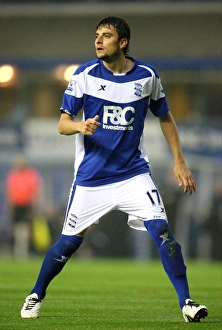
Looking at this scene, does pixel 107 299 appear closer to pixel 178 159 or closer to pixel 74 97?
pixel 178 159

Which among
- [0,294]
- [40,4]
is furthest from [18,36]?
[0,294]

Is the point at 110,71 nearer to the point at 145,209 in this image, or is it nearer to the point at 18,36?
the point at 145,209

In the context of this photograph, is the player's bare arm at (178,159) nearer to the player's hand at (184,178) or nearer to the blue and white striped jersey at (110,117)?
the player's hand at (184,178)

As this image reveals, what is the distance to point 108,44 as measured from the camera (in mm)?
8008

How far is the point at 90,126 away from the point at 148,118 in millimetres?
20356

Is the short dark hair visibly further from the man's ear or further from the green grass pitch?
the green grass pitch

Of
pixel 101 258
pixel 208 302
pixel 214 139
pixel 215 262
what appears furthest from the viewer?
pixel 214 139

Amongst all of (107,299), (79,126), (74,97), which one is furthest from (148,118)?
(79,126)

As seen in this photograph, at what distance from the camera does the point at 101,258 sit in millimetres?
23578

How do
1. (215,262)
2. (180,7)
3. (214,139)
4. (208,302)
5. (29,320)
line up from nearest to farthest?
(29,320) → (208,302) → (215,262) → (214,139) → (180,7)

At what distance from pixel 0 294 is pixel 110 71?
12.2ft

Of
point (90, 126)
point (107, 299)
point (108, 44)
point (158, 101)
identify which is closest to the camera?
point (90, 126)

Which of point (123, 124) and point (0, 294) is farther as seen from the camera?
point (0, 294)

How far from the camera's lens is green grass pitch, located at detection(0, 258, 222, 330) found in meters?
7.61
